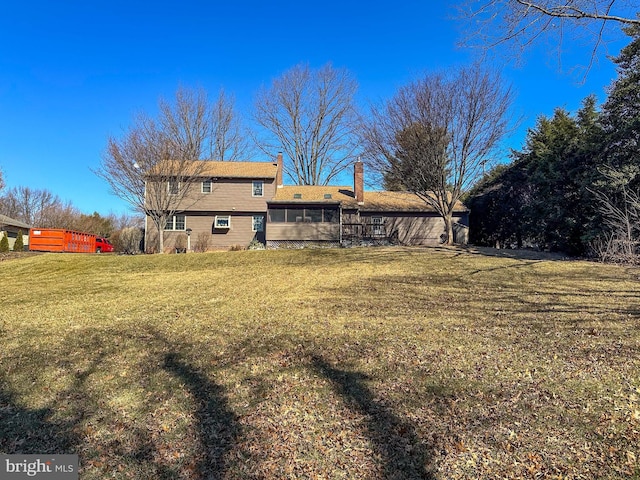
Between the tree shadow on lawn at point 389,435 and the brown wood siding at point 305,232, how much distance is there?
17.9 m

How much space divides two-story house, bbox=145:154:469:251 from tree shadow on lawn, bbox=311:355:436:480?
18106mm

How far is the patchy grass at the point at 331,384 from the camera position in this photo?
2.83m

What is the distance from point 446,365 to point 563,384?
3.80 ft

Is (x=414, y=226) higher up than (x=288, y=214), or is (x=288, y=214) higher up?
(x=288, y=214)

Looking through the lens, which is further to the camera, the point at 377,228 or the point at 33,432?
the point at 377,228

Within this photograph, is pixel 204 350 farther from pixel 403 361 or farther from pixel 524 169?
pixel 524 169

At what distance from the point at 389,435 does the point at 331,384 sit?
1.03m

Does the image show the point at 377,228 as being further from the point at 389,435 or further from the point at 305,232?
the point at 389,435

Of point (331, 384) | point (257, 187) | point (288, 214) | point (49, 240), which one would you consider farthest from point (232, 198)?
point (331, 384)

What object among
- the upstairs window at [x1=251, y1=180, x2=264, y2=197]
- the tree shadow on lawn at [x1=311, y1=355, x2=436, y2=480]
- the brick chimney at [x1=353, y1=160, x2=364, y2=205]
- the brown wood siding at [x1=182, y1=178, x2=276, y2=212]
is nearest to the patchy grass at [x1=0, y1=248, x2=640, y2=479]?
the tree shadow on lawn at [x1=311, y1=355, x2=436, y2=480]

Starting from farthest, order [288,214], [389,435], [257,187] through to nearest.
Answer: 1. [257,187]
2. [288,214]
3. [389,435]

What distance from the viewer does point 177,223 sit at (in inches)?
916

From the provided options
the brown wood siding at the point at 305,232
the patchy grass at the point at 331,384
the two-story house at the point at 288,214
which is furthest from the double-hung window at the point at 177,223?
the patchy grass at the point at 331,384

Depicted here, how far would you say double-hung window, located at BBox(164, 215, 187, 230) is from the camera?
75.6ft
